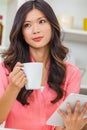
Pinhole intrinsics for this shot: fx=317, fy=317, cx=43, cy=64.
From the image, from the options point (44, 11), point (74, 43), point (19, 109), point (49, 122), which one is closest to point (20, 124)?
point (19, 109)

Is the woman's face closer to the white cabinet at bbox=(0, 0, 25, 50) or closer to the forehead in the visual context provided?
the forehead

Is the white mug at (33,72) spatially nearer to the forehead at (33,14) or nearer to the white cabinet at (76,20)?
the forehead at (33,14)

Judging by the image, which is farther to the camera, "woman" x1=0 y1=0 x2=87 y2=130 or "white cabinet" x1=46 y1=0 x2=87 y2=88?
"white cabinet" x1=46 y1=0 x2=87 y2=88

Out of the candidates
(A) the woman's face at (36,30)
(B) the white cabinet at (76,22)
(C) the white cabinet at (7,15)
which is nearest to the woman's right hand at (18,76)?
(A) the woman's face at (36,30)

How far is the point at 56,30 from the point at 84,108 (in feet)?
1.46

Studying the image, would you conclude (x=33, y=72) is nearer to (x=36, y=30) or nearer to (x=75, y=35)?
(x=36, y=30)

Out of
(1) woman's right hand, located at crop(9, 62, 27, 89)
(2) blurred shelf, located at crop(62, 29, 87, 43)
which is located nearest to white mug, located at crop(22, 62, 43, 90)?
(1) woman's right hand, located at crop(9, 62, 27, 89)

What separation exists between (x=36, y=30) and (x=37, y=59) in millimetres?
179

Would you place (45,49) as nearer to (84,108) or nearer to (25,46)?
(25,46)

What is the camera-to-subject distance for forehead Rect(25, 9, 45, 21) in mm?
1448

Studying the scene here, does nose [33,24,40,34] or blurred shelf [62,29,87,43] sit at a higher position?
nose [33,24,40,34]

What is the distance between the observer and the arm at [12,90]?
45.9 inches

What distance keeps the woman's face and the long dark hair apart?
0.02 metres

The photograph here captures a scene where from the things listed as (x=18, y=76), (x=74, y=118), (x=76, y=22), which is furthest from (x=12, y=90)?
(x=76, y=22)
